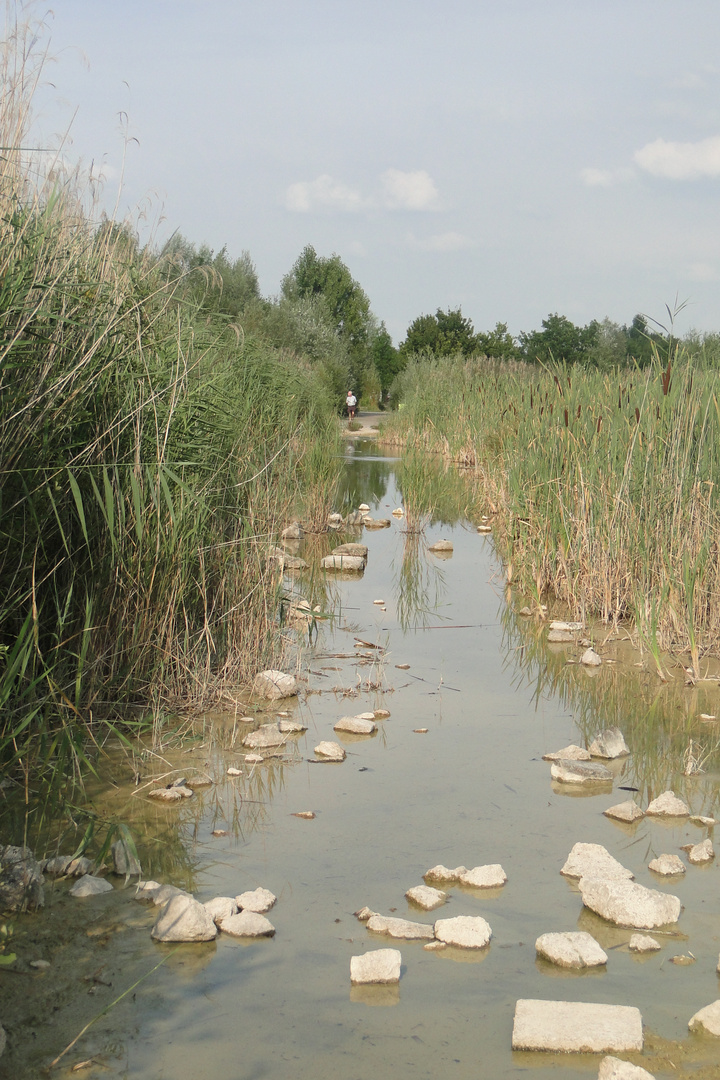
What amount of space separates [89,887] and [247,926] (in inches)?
22.3

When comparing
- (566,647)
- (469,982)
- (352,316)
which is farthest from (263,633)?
(352,316)

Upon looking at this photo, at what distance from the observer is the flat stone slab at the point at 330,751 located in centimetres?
460

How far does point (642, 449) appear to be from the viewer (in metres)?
6.76

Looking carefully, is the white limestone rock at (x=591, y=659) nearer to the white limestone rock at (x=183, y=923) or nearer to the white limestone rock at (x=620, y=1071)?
the white limestone rock at (x=183, y=923)

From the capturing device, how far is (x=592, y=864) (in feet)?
11.4

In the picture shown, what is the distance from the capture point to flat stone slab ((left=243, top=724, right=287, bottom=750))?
15.4 feet

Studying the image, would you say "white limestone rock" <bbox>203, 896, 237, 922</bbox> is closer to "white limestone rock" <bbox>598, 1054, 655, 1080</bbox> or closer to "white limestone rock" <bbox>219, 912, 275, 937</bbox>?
"white limestone rock" <bbox>219, 912, 275, 937</bbox>

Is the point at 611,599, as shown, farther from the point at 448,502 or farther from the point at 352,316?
the point at 352,316

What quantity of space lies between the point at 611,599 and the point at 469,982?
4714 mm

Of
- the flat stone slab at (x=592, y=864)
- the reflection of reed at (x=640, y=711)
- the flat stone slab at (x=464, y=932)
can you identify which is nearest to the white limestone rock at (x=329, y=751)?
the reflection of reed at (x=640, y=711)

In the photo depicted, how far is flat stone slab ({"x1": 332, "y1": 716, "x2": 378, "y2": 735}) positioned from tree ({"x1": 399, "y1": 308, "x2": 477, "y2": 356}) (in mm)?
39095

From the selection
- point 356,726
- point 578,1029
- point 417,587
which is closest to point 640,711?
point 356,726

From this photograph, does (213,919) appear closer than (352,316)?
Yes

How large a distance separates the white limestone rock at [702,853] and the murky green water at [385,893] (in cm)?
6
